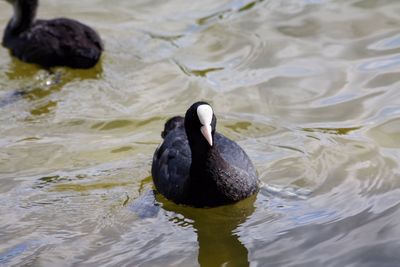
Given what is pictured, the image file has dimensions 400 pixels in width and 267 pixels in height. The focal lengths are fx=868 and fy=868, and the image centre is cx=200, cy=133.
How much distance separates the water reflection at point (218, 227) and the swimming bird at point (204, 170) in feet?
0.18

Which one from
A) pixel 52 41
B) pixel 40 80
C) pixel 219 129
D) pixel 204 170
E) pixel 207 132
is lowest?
pixel 40 80

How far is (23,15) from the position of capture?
953cm

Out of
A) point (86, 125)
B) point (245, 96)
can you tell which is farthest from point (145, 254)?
point (245, 96)

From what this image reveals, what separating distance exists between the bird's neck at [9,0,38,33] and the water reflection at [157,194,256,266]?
3883 millimetres

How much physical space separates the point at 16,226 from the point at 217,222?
4.52 ft

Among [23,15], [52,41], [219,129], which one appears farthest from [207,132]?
[23,15]

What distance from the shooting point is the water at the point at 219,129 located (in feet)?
18.2

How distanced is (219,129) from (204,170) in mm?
1477

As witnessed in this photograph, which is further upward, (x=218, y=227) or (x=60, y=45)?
(x=218, y=227)

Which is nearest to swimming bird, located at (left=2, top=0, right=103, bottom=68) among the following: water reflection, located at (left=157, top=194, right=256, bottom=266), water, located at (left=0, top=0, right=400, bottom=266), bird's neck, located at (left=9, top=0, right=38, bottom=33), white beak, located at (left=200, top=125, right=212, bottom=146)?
bird's neck, located at (left=9, top=0, right=38, bottom=33)

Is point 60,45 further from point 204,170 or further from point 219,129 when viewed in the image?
point 204,170

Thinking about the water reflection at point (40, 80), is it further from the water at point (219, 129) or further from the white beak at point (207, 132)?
the white beak at point (207, 132)

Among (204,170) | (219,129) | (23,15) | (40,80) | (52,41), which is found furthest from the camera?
(23,15)

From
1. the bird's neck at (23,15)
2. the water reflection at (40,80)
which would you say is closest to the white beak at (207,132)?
the water reflection at (40,80)
